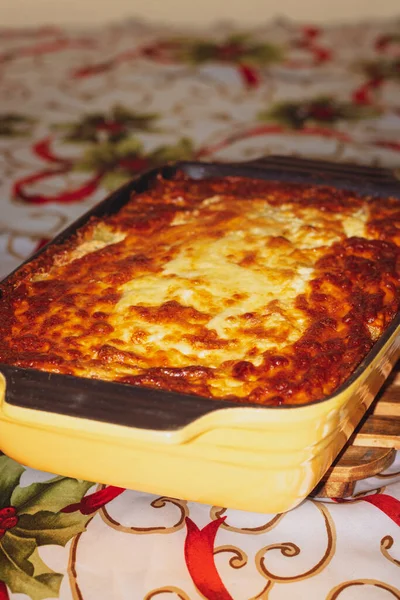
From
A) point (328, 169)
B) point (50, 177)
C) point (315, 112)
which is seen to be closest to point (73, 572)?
point (328, 169)

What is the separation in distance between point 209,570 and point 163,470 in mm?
154

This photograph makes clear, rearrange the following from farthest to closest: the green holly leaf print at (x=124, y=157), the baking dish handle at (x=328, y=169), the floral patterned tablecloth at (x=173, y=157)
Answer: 1. the green holly leaf print at (x=124, y=157)
2. the baking dish handle at (x=328, y=169)
3. the floral patterned tablecloth at (x=173, y=157)

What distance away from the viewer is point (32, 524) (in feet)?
3.71

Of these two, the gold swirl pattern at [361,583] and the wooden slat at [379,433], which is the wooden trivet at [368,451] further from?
the gold swirl pattern at [361,583]

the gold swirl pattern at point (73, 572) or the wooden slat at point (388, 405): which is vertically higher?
the wooden slat at point (388, 405)

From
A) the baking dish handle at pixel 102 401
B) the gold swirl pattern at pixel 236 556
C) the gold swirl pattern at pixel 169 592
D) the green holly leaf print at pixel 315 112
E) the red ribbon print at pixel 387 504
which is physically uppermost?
the green holly leaf print at pixel 315 112

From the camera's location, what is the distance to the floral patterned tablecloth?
104 cm

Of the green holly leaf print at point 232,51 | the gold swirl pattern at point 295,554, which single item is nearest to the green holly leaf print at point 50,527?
the gold swirl pattern at point 295,554

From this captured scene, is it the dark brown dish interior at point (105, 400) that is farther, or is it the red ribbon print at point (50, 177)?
the red ribbon print at point (50, 177)

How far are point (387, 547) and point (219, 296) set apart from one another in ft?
1.57

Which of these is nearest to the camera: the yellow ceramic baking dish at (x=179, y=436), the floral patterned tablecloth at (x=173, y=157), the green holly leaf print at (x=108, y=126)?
the yellow ceramic baking dish at (x=179, y=436)

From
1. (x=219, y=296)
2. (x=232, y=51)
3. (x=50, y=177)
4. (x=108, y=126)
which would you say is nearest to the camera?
(x=219, y=296)

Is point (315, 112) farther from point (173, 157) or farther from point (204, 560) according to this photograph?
point (204, 560)

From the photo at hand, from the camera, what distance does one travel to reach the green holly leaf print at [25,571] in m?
1.01
